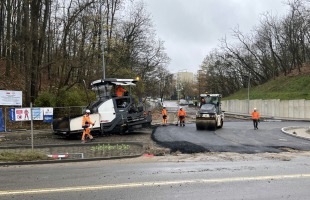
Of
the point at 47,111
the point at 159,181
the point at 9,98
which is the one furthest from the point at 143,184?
the point at 47,111

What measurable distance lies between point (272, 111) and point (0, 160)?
4360 cm

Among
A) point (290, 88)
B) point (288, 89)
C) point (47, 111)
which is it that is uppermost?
point (290, 88)

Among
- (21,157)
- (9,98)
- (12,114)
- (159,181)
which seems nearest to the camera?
(159,181)

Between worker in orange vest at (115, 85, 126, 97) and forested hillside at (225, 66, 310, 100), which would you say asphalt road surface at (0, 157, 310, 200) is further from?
forested hillside at (225, 66, 310, 100)

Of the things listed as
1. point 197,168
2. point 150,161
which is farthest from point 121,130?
point 197,168

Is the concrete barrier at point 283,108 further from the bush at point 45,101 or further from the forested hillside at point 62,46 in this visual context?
the bush at point 45,101

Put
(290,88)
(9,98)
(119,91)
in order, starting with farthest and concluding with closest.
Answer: (290,88)
(9,98)
(119,91)

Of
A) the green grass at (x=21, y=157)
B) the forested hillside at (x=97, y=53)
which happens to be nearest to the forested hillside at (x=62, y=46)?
the forested hillside at (x=97, y=53)

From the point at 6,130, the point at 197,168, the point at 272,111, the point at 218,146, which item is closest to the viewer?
the point at 197,168

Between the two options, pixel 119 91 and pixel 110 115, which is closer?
pixel 110 115

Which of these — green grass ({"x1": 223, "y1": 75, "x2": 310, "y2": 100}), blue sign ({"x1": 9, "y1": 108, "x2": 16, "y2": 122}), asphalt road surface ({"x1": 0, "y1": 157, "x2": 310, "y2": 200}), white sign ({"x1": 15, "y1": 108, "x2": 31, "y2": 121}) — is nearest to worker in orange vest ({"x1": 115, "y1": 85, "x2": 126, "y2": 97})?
white sign ({"x1": 15, "y1": 108, "x2": 31, "y2": 121})

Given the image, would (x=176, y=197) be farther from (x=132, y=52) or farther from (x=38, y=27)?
(x=132, y=52)

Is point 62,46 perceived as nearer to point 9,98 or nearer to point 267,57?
point 9,98

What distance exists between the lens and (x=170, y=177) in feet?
31.6
